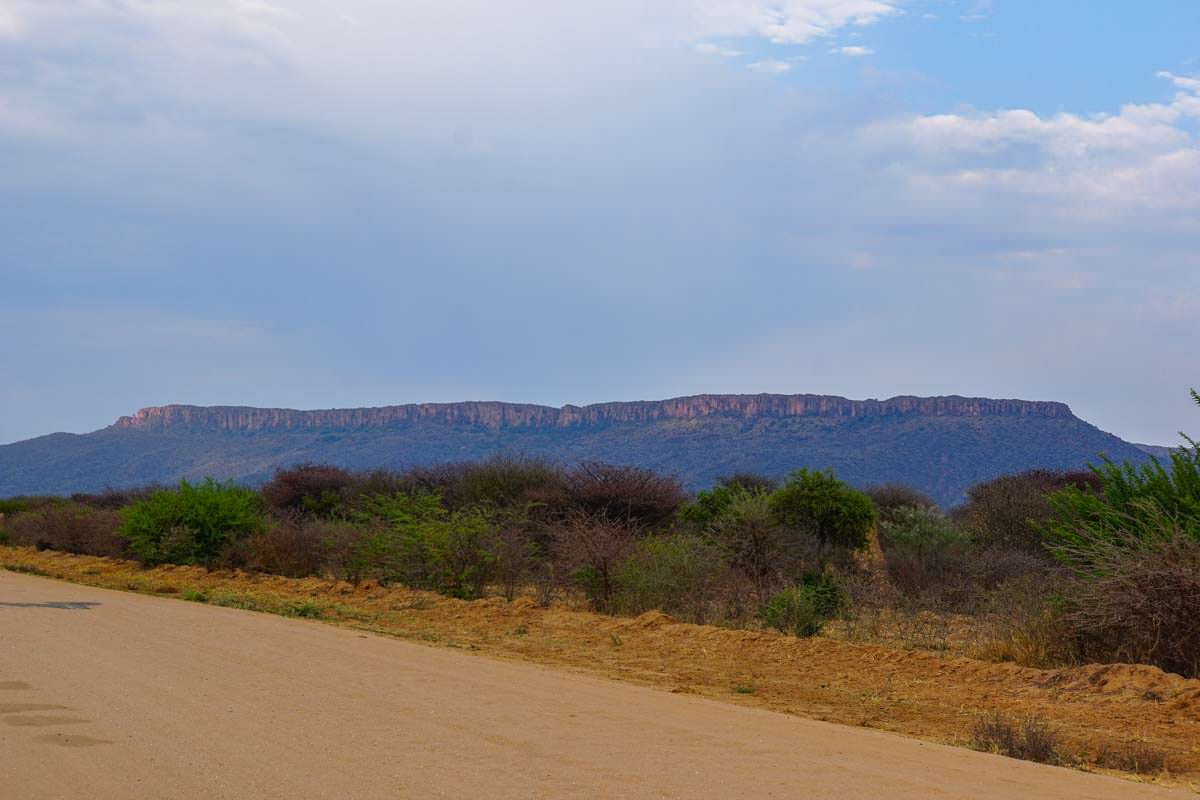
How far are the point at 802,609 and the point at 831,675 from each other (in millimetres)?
3673

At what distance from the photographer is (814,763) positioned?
30.4ft

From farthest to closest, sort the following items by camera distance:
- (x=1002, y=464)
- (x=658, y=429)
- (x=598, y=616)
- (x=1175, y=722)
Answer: (x=658, y=429) → (x=1002, y=464) → (x=598, y=616) → (x=1175, y=722)

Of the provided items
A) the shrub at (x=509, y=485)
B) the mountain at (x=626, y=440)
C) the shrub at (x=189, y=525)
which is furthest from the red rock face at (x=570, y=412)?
the shrub at (x=189, y=525)

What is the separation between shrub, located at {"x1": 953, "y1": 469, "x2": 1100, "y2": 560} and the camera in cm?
3275

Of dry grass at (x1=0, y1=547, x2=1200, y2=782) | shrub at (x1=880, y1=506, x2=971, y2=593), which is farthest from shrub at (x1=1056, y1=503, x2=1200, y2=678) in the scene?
shrub at (x1=880, y1=506, x2=971, y2=593)

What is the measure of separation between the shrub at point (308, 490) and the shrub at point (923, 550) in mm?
24024

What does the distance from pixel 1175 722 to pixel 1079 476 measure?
1311 inches

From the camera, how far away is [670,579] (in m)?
22.2

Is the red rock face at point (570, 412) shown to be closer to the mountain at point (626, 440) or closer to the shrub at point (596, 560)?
the mountain at point (626, 440)

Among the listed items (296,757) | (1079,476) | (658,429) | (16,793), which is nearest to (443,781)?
(296,757)

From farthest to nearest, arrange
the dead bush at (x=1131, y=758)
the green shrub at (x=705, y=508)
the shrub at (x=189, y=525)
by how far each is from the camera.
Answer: the shrub at (x=189, y=525) → the green shrub at (x=705, y=508) → the dead bush at (x=1131, y=758)

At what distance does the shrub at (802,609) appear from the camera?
757 inches

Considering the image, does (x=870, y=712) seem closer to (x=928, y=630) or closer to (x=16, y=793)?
(x=928, y=630)

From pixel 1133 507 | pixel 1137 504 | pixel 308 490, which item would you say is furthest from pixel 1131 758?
pixel 308 490
